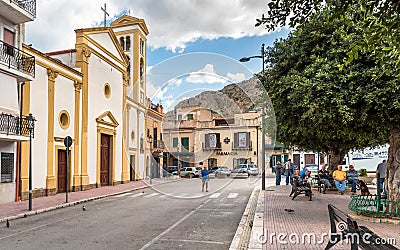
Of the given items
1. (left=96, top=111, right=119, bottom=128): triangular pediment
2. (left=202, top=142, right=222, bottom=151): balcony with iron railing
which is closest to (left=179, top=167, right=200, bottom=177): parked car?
(left=96, top=111, right=119, bottom=128): triangular pediment

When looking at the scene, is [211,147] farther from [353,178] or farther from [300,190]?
[353,178]

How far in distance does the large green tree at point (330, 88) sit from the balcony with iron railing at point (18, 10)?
11.1 m

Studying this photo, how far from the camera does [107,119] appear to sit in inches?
1033

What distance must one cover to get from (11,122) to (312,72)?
12354 millimetres

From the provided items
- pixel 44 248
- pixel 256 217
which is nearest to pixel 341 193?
pixel 256 217

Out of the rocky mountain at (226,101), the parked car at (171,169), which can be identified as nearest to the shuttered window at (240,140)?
the rocky mountain at (226,101)

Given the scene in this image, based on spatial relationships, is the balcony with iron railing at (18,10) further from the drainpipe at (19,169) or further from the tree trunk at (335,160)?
the tree trunk at (335,160)

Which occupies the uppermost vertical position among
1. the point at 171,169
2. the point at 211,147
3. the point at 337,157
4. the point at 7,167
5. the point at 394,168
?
the point at 211,147

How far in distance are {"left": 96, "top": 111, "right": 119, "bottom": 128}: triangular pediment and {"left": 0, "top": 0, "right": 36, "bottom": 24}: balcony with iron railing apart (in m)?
9.14

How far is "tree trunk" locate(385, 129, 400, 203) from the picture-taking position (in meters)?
9.52

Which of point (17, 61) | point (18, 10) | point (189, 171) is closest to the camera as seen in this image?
point (18, 10)

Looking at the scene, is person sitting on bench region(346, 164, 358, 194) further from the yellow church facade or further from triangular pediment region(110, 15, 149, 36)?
triangular pediment region(110, 15, 149, 36)

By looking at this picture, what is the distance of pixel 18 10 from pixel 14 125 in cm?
483

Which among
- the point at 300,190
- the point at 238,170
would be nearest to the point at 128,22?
the point at 238,170
